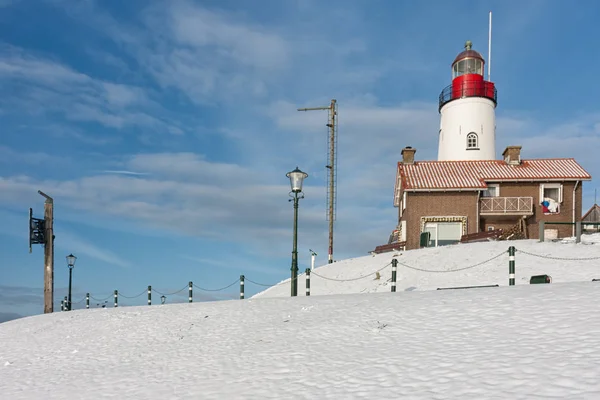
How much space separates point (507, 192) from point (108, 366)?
30011 mm

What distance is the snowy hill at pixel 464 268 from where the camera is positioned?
18.5m

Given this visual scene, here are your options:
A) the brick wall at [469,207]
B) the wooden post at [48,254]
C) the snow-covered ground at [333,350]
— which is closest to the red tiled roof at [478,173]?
the brick wall at [469,207]

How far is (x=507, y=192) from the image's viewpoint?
31828mm

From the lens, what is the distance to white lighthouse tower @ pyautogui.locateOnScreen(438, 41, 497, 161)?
36531mm

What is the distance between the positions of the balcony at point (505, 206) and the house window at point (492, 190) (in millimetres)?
717

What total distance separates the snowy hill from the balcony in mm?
6047

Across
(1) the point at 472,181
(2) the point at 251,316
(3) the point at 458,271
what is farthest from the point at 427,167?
(2) the point at 251,316

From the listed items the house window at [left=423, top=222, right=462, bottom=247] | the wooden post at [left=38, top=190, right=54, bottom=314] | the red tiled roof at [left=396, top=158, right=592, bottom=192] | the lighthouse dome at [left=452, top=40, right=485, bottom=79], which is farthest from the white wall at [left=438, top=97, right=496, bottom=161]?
the wooden post at [left=38, top=190, right=54, bottom=314]

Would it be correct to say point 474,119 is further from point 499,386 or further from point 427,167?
point 499,386

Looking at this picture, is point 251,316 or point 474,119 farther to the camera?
point 474,119

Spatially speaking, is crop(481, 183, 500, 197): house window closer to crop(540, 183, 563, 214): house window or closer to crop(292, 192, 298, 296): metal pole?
crop(540, 183, 563, 214): house window

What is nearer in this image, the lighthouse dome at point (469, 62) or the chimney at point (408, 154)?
the chimney at point (408, 154)

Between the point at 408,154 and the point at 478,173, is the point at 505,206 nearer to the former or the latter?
the point at 478,173

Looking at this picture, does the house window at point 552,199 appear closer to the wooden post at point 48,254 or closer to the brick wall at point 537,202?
the brick wall at point 537,202
